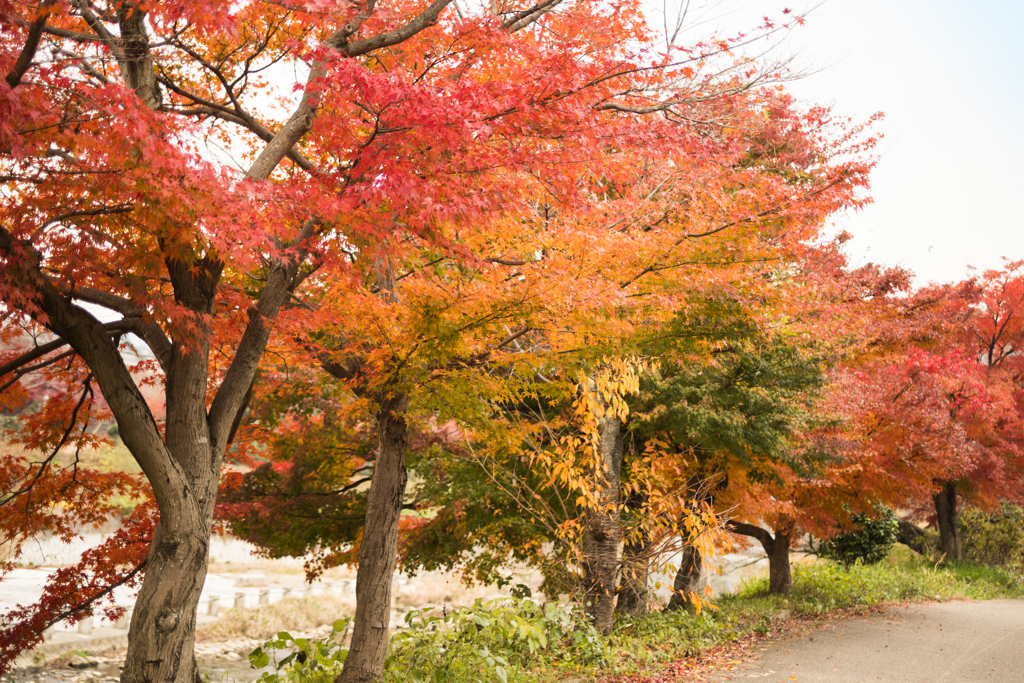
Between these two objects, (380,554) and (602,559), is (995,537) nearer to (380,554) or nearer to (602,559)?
(602,559)

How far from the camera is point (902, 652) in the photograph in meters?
8.97

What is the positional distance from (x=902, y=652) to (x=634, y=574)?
12.5 feet

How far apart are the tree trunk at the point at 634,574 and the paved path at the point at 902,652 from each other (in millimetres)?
1847

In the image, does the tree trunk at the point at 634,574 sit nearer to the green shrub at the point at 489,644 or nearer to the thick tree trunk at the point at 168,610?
the green shrub at the point at 489,644

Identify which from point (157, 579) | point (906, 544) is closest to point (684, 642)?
point (157, 579)

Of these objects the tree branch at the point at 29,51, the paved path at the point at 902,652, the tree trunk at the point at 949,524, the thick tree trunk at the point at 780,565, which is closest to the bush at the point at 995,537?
the tree trunk at the point at 949,524

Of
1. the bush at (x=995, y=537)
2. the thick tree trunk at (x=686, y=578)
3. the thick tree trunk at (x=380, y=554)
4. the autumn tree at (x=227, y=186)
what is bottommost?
the bush at (x=995, y=537)

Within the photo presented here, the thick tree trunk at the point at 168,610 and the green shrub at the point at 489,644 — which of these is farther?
the green shrub at the point at 489,644

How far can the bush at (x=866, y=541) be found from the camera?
17219 millimetres

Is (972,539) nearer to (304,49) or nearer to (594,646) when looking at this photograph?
(594,646)

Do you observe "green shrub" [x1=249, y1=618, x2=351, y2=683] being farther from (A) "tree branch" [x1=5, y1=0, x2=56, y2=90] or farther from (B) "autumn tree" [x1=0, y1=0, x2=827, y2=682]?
(A) "tree branch" [x1=5, y1=0, x2=56, y2=90]

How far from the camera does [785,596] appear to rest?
1390 centimetres

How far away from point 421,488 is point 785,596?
329 inches

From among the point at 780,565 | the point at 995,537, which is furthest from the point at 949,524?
the point at 780,565
